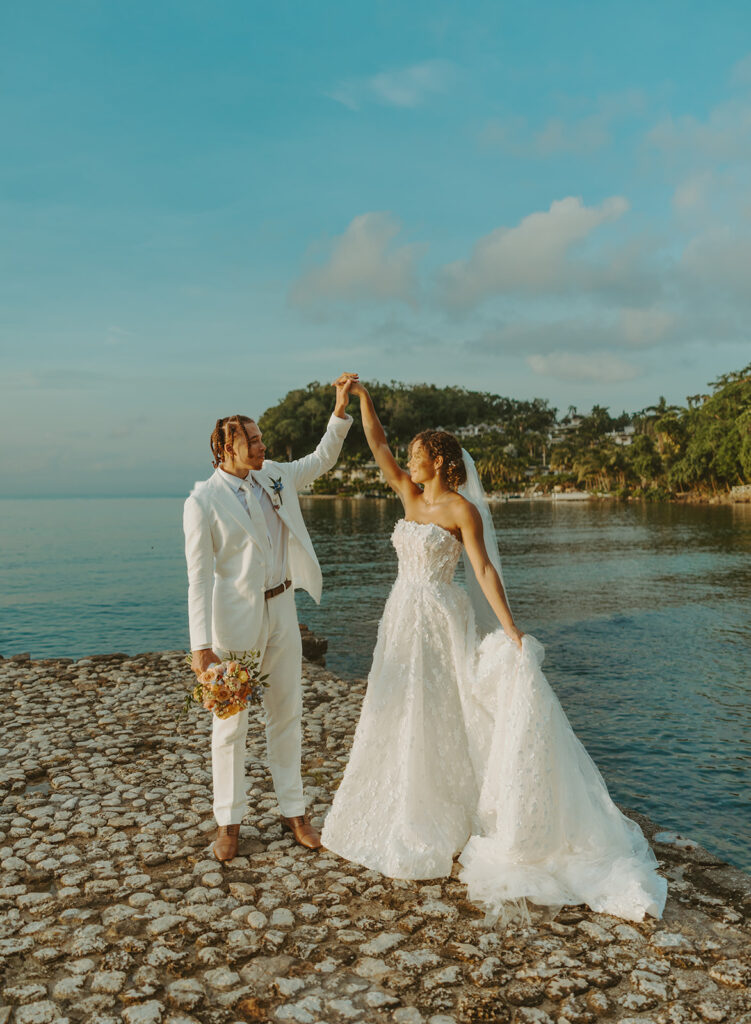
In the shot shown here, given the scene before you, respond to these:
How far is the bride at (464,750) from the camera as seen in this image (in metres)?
4.46

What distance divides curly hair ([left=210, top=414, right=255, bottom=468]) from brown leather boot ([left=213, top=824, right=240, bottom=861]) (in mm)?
2365

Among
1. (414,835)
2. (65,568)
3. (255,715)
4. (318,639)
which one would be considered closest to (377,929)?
(414,835)

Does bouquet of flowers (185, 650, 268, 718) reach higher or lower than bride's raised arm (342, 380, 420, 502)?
lower

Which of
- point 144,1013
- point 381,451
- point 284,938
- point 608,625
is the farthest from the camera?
point 608,625

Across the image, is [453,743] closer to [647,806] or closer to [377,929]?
[377,929]

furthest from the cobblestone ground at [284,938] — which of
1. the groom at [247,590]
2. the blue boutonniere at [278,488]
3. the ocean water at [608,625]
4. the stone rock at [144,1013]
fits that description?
the ocean water at [608,625]

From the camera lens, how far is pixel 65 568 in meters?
40.1

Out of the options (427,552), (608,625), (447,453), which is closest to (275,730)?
(427,552)

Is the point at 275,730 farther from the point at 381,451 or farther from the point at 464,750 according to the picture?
the point at 381,451

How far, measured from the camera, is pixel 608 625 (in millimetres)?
19828

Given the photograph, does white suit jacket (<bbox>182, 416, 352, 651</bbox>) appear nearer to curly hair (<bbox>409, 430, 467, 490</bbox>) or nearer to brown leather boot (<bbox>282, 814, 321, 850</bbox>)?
curly hair (<bbox>409, 430, 467, 490</bbox>)

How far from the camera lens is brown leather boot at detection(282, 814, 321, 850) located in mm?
4969

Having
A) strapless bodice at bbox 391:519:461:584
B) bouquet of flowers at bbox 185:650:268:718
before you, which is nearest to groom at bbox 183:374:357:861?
bouquet of flowers at bbox 185:650:268:718

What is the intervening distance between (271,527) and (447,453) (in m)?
1.27
